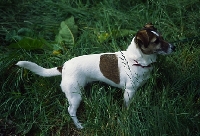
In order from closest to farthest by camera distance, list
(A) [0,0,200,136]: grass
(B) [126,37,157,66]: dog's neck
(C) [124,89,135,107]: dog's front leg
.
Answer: (A) [0,0,200,136]: grass
(B) [126,37,157,66]: dog's neck
(C) [124,89,135,107]: dog's front leg

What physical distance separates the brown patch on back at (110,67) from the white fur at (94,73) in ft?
0.11

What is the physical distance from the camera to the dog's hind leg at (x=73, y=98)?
3588 millimetres

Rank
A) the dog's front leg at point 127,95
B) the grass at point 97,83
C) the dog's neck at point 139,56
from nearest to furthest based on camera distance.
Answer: the grass at point 97,83 → the dog's neck at point 139,56 → the dog's front leg at point 127,95

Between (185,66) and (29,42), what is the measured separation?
193 cm

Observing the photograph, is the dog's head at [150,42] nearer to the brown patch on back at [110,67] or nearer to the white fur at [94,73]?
the white fur at [94,73]

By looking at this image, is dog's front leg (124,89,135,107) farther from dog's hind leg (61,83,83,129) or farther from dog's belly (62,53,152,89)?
dog's hind leg (61,83,83,129)

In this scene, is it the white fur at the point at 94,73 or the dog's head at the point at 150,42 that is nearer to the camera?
the dog's head at the point at 150,42

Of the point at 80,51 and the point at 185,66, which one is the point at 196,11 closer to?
the point at 185,66

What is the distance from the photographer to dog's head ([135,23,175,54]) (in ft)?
10.8

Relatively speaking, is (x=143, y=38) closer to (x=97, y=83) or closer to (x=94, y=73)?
(x=94, y=73)

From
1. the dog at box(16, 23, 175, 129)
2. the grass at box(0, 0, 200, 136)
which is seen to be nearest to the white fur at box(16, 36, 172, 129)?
the dog at box(16, 23, 175, 129)

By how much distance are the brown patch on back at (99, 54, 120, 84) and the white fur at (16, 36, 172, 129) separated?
1.3 inches

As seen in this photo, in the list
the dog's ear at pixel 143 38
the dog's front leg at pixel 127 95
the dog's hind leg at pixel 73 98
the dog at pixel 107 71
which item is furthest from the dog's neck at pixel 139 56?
the dog's hind leg at pixel 73 98

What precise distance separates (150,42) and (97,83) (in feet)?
2.74
